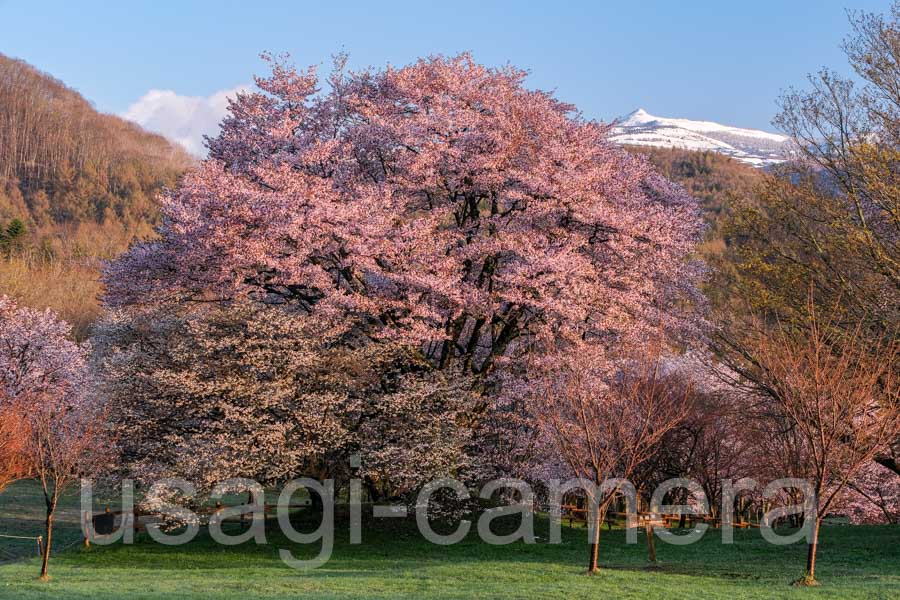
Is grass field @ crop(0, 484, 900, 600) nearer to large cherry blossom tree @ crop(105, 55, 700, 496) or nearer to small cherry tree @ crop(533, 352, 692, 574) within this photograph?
small cherry tree @ crop(533, 352, 692, 574)

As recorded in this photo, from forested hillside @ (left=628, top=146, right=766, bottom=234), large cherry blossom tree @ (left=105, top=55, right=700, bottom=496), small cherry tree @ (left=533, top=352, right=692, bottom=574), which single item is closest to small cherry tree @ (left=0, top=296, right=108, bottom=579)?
large cherry blossom tree @ (left=105, top=55, right=700, bottom=496)

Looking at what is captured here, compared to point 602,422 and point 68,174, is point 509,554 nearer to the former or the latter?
point 602,422

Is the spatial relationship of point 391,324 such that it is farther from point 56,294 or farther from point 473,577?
point 56,294

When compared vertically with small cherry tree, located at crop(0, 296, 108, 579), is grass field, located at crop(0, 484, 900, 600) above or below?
below

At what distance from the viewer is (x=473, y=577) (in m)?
17.7

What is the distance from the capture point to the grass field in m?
15.6

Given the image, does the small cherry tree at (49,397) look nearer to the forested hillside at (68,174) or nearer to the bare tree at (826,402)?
the bare tree at (826,402)

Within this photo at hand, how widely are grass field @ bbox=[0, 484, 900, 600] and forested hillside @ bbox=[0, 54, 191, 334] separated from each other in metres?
62.2

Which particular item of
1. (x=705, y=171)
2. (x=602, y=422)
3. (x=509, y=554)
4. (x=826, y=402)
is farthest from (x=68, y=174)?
(x=826, y=402)

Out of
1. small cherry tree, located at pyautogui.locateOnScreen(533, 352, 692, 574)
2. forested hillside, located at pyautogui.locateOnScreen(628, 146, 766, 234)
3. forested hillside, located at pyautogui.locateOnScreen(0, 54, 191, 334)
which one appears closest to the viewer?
small cherry tree, located at pyautogui.locateOnScreen(533, 352, 692, 574)

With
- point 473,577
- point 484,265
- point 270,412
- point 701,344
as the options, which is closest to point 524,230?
point 484,265

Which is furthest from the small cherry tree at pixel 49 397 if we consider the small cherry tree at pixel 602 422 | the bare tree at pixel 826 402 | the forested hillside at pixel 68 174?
the forested hillside at pixel 68 174

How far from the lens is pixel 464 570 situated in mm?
18594

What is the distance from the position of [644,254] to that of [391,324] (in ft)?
25.7
